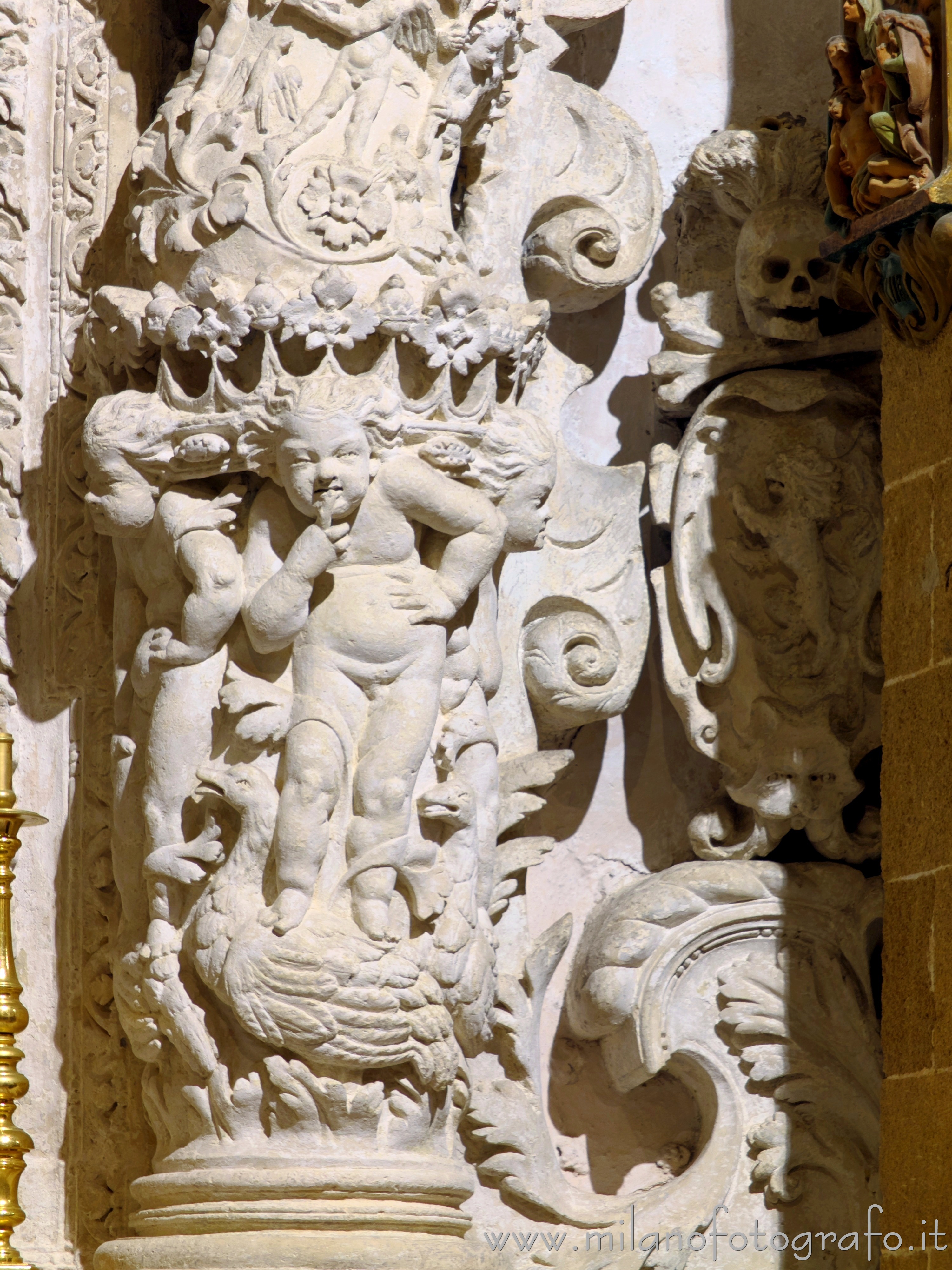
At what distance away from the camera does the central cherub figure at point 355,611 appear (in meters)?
2.74

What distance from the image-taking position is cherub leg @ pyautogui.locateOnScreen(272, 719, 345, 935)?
271cm

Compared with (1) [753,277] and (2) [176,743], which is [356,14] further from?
(2) [176,743]

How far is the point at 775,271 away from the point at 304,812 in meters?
1.27

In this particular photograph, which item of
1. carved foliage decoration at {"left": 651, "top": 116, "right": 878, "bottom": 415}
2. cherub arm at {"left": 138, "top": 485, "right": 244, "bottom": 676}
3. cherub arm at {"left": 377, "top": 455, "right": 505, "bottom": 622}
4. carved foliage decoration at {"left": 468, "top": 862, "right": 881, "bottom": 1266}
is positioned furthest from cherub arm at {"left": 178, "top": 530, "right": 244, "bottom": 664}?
carved foliage decoration at {"left": 651, "top": 116, "right": 878, "bottom": 415}

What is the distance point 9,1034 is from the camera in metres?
Answer: 2.56

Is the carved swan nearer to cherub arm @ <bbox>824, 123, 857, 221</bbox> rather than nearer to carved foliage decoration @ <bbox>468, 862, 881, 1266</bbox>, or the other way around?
carved foliage decoration @ <bbox>468, 862, 881, 1266</bbox>

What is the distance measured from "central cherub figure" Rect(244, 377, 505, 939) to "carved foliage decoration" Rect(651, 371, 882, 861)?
51 cm

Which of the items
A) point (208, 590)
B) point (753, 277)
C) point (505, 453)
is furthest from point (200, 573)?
point (753, 277)

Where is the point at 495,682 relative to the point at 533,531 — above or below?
below

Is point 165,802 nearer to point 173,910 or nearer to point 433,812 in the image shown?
point 173,910

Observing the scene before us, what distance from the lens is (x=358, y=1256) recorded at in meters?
2.66

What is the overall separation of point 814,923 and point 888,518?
0.74 metres

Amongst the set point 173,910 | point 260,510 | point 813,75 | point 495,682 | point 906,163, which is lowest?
point 173,910

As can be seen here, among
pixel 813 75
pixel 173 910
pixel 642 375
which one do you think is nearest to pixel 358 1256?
pixel 173 910
